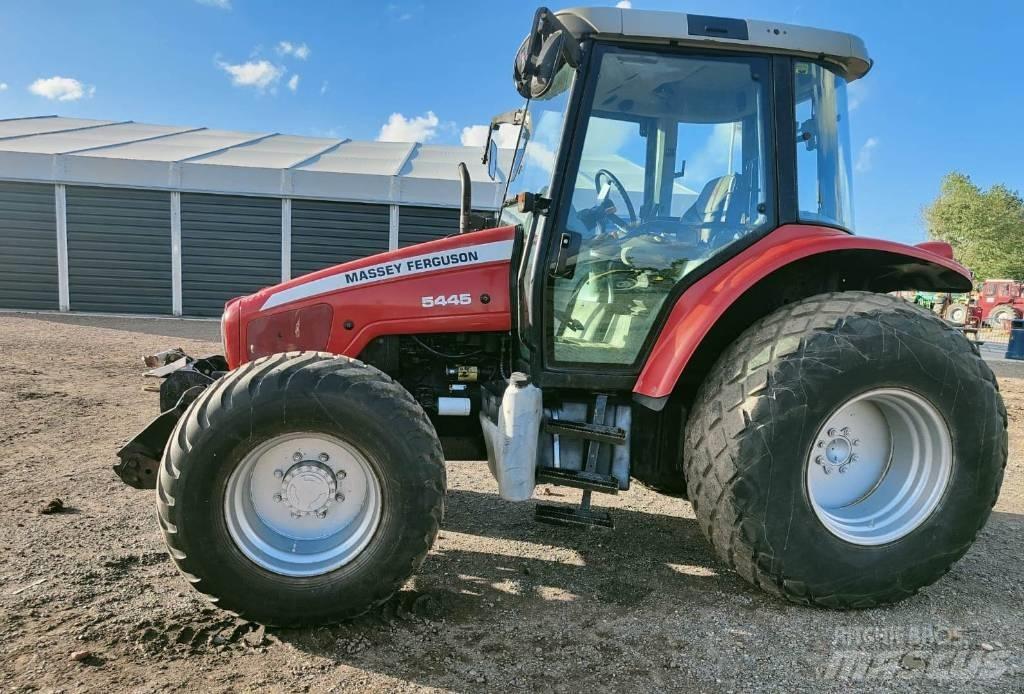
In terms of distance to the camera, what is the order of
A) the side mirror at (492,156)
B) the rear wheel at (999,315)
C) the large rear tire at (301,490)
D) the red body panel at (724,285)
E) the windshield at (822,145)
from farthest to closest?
the rear wheel at (999,315) < the side mirror at (492,156) < the windshield at (822,145) < the red body panel at (724,285) < the large rear tire at (301,490)

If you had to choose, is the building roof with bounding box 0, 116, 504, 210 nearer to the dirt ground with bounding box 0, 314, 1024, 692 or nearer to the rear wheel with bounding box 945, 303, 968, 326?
the dirt ground with bounding box 0, 314, 1024, 692

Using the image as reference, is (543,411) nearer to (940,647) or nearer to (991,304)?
(940,647)

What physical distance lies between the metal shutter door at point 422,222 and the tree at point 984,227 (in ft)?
109

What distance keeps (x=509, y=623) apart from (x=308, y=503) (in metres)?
0.91

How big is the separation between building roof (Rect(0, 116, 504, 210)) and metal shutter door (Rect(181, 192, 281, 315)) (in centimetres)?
31

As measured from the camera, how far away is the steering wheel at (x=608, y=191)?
297cm

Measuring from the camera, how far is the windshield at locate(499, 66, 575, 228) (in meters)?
2.95

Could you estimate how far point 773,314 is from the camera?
111 inches

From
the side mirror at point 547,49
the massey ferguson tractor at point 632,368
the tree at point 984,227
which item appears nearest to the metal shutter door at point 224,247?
the massey ferguson tractor at point 632,368

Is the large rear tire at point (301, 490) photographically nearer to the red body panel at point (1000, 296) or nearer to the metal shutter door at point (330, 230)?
the metal shutter door at point (330, 230)

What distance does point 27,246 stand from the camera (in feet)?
45.0

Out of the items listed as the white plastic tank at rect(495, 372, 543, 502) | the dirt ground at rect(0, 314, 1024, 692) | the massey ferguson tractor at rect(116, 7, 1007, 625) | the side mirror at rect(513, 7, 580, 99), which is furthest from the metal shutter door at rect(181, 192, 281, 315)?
the side mirror at rect(513, 7, 580, 99)

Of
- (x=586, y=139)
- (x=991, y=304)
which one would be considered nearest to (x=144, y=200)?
(x=586, y=139)

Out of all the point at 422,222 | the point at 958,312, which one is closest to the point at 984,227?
the point at 958,312
